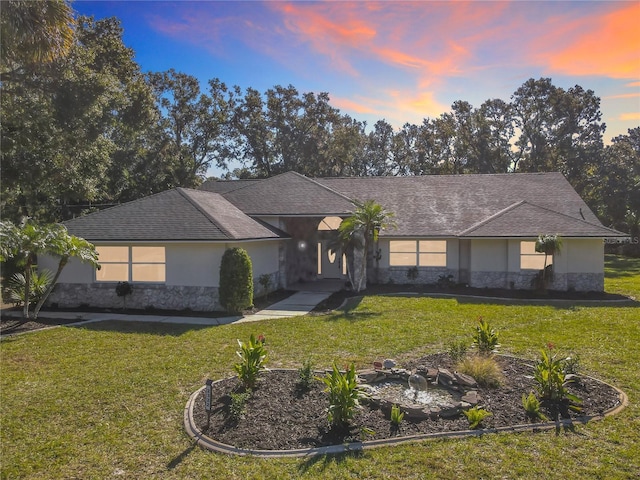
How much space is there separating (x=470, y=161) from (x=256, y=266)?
37526mm

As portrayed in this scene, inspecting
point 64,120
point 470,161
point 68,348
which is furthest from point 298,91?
point 68,348

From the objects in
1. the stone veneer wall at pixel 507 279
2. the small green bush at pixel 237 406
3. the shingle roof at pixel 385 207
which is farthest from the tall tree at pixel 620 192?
the small green bush at pixel 237 406

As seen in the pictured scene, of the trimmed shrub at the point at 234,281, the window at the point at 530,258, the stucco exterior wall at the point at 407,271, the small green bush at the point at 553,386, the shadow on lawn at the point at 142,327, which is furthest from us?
the stucco exterior wall at the point at 407,271

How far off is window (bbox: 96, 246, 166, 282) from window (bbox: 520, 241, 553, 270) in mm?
15602

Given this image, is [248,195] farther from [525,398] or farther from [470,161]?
[470,161]

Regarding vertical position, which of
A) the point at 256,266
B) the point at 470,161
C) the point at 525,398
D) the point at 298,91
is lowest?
the point at 525,398

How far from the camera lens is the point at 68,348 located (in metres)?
11.2

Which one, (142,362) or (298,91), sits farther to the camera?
(298,91)

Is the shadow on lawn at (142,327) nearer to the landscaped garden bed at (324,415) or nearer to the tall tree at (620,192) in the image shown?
the landscaped garden bed at (324,415)

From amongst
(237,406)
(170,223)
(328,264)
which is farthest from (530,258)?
(237,406)

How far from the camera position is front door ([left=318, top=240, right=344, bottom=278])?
82.7 feet

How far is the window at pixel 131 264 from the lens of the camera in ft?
55.2

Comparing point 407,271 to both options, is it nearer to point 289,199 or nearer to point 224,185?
point 289,199

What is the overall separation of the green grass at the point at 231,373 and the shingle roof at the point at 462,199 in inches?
258
